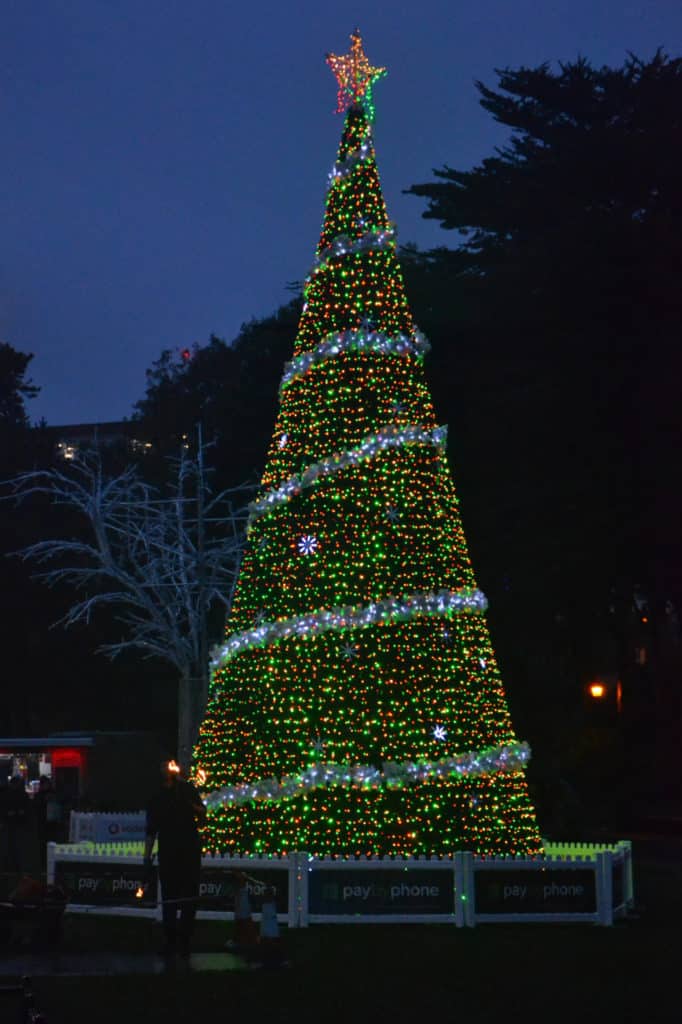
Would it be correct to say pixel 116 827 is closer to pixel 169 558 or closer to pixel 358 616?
pixel 358 616

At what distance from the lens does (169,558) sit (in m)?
40.2

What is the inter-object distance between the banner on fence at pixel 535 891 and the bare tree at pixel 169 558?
1481cm

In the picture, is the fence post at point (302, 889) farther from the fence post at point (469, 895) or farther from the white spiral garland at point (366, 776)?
the fence post at point (469, 895)

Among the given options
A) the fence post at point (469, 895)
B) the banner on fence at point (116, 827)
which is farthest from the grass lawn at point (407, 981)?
the banner on fence at point (116, 827)

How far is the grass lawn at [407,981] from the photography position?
10.2m

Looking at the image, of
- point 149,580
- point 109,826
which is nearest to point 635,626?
point 149,580

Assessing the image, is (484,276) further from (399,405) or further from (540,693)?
(399,405)

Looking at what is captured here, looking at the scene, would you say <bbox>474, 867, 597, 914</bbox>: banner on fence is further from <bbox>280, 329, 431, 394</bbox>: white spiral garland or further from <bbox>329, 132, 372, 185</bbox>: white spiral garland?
<bbox>329, 132, 372, 185</bbox>: white spiral garland

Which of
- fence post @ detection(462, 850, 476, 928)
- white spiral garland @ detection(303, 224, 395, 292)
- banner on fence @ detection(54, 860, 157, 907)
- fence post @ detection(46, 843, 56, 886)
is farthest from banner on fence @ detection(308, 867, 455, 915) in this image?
white spiral garland @ detection(303, 224, 395, 292)

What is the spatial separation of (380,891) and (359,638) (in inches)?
108

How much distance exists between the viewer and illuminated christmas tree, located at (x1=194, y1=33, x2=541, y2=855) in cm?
1662

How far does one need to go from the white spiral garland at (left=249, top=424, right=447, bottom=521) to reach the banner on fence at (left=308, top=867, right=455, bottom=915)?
168 inches

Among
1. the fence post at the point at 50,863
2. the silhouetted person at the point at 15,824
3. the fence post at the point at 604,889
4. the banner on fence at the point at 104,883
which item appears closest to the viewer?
the fence post at the point at 604,889

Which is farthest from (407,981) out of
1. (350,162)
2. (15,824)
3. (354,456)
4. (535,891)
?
(15,824)
